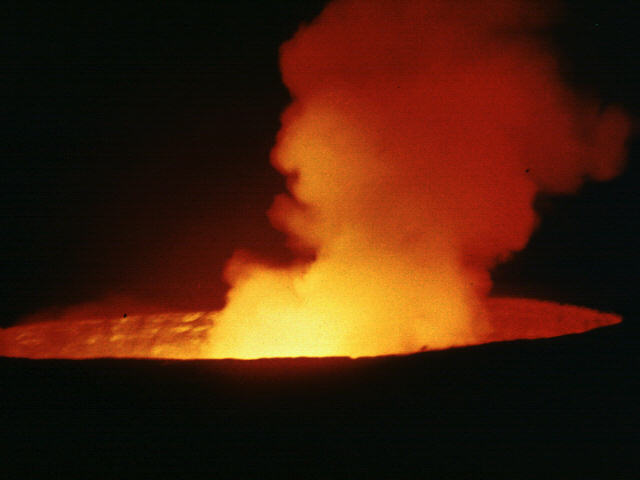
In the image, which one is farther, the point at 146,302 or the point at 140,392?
the point at 146,302

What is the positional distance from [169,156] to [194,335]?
131 cm

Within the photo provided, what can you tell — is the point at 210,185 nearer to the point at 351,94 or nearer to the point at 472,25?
the point at 351,94

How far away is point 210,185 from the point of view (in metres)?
3.97

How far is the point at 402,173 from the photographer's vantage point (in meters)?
2.96

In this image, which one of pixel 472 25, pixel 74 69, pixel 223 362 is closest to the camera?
pixel 223 362

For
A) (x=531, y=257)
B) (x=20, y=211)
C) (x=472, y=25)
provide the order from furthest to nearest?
(x=531, y=257)
(x=20, y=211)
(x=472, y=25)

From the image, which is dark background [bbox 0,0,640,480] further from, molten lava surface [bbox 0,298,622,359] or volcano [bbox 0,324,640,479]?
molten lava surface [bbox 0,298,622,359]

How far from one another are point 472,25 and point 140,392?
2.01 metres

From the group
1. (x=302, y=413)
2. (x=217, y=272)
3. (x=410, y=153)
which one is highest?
(x=410, y=153)

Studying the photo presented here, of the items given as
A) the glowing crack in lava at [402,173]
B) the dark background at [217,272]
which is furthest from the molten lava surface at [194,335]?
the dark background at [217,272]

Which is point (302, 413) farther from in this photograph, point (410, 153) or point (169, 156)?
point (169, 156)

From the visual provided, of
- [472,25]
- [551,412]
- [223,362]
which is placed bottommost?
[551,412]

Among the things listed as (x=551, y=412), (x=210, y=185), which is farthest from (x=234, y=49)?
(x=551, y=412)

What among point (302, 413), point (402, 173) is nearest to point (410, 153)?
point (402, 173)
